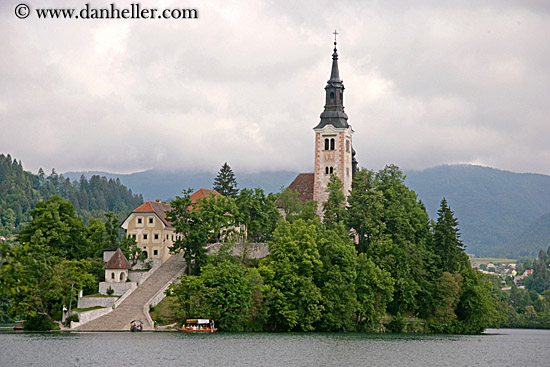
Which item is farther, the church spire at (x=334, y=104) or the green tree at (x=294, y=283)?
the church spire at (x=334, y=104)

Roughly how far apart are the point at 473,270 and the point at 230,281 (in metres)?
31.9

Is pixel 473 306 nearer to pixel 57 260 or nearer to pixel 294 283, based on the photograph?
pixel 294 283

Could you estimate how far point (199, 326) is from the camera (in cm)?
7375

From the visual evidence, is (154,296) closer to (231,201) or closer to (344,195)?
(231,201)

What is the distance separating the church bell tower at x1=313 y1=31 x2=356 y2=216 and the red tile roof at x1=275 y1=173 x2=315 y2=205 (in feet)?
5.14

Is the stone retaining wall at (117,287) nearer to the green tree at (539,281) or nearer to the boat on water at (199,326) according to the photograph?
the boat on water at (199,326)

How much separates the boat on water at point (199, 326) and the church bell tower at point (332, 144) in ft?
94.7

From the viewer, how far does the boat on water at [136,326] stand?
243 feet

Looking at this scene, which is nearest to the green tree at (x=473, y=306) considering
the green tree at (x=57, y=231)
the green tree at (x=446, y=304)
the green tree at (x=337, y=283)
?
the green tree at (x=446, y=304)

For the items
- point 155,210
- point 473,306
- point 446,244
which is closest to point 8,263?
point 155,210

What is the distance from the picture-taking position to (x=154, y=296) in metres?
78.8

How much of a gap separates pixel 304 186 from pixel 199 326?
1326 inches

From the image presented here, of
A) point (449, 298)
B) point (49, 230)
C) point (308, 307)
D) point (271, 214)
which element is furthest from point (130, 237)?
point (449, 298)

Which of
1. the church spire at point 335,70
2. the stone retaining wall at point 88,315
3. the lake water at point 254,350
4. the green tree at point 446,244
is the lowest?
the lake water at point 254,350
